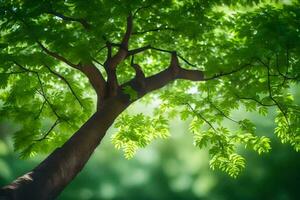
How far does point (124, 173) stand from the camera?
550 inches

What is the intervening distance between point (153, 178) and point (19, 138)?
852cm

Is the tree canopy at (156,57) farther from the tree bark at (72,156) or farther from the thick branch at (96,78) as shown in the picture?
the tree bark at (72,156)

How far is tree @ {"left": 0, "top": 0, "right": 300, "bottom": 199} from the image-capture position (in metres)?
4.96

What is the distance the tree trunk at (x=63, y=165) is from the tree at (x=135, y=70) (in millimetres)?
12

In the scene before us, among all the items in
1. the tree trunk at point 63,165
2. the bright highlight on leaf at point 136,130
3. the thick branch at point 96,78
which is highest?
the thick branch at point 96,78

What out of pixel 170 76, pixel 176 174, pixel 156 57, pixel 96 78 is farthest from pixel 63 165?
pixel 176 174

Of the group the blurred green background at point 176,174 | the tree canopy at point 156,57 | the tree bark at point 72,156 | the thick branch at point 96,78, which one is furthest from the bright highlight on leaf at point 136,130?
the blurred green background at point 176,174

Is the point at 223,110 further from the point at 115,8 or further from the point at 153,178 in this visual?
the point at 153,178

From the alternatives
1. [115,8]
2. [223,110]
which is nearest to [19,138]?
[115,8]

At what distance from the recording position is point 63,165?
4902 millimetres

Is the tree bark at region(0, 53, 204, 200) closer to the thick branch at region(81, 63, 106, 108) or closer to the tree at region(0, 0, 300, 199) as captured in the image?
the tree at region(0, 0, 300, 199)

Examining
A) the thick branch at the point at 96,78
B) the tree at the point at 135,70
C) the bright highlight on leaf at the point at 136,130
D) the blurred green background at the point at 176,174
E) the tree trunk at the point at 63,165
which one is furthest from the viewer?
the blurred green background at the point at 176,174

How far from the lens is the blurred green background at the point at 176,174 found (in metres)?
13.3

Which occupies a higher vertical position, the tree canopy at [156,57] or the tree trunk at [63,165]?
the tree canopy at [156,57]
